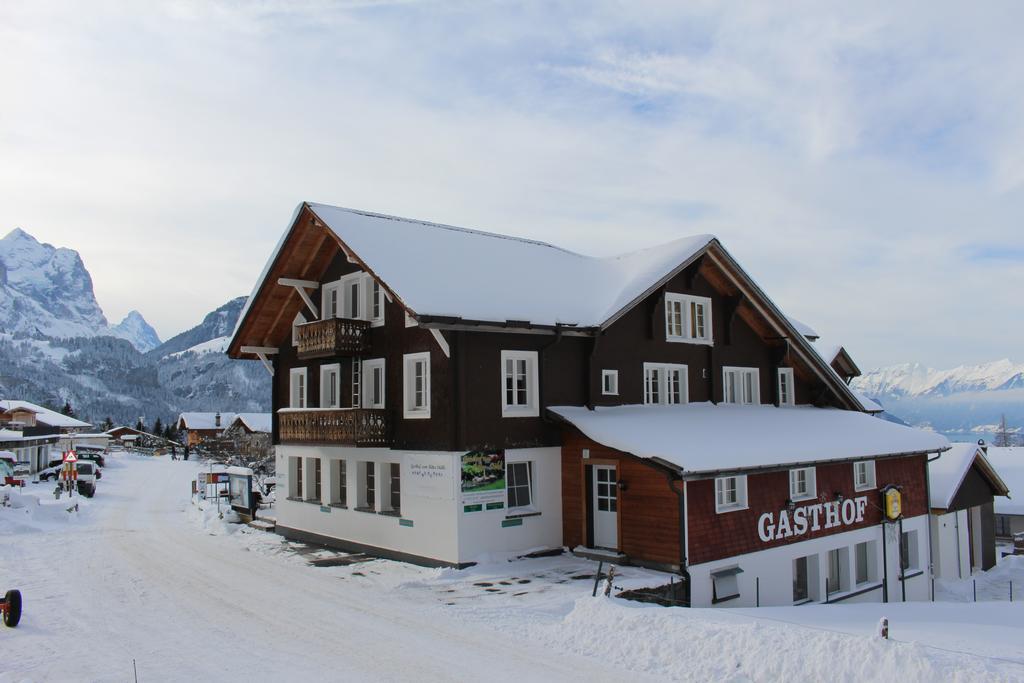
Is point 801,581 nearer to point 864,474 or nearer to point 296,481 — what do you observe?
point 864,474

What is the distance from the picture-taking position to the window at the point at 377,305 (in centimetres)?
2292

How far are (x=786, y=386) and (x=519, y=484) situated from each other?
12.9 metres

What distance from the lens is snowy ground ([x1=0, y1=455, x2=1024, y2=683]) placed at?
11.5 meters

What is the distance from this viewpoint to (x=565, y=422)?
21281mm

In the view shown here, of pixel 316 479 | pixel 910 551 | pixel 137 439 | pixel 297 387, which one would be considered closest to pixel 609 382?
pixel 316 479

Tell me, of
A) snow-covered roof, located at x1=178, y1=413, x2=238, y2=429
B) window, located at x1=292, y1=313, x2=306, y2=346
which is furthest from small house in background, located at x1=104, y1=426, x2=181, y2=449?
window, located at x1=292, y1=313, x2=306, y2=346

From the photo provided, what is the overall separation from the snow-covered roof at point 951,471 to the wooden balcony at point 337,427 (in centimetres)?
2145

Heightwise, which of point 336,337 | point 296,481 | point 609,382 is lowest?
point 296,481

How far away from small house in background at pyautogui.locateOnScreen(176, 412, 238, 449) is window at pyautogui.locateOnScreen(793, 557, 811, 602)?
99164mm

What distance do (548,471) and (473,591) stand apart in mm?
5190

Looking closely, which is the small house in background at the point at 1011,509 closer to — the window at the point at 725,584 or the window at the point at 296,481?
the window at the point at 725,584

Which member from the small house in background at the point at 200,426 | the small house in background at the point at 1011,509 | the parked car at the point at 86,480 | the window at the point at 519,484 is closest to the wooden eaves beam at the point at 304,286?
the window at the point at 519,484

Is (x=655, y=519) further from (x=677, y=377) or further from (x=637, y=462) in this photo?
(x=677, y=377)

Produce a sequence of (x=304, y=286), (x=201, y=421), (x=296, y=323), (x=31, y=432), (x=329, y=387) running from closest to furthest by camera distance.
Answer: (x=304, y=286) < (x=329, y=387) < (x=296, y=323) < (x=31, y=432) < (x=201, y=421)
